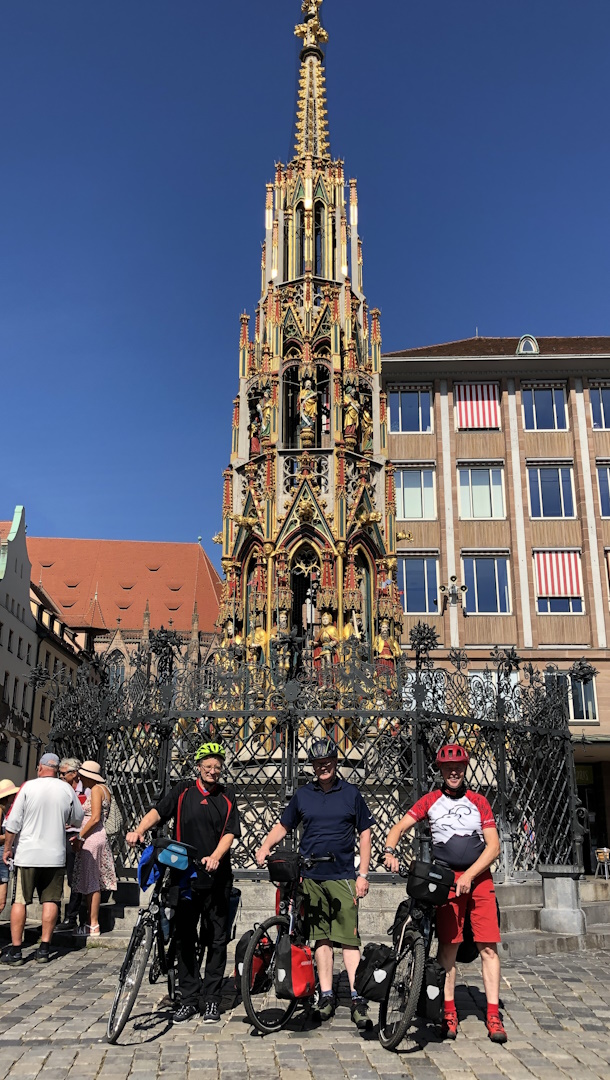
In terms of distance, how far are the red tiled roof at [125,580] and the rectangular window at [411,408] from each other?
1147 inches

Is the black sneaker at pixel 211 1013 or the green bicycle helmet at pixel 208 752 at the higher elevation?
the green bicycle helmet at pixel 208 752

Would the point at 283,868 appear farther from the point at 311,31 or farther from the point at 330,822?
the point at 311,31

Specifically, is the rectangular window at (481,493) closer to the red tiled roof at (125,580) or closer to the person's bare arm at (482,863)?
the person's bare arm at (482,863)

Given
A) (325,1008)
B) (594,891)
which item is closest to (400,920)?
(325,1008)

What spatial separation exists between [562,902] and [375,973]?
15.3 ft

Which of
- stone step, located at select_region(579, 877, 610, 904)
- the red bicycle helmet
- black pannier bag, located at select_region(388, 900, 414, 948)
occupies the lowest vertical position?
stone step, located at select_region(579, 877, 610, 904)

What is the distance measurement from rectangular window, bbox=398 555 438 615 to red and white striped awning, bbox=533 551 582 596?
11.1 ft

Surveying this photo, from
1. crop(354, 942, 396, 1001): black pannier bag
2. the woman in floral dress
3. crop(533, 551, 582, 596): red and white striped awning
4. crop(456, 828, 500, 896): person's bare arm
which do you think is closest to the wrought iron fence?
the woman in floral dress

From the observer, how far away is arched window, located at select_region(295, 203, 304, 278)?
17.2 meters

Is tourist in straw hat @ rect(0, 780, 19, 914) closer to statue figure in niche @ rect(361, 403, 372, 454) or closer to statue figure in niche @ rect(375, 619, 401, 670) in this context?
statue figure in niche @ rect(375, 619, 401, 670)

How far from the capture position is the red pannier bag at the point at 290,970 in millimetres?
5160

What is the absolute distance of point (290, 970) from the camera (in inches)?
203

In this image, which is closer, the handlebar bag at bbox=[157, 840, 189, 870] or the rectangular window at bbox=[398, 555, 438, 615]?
the handlebar bag at bbox=[157, 840, 189, 870]

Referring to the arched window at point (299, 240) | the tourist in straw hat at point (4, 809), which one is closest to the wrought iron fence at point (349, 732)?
the tourist in straw hat at point (4, 809)
